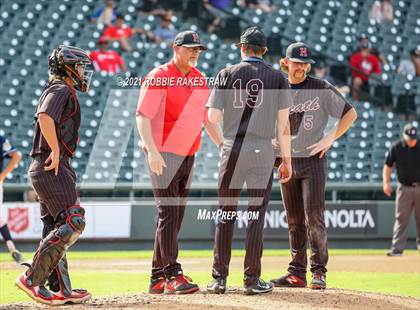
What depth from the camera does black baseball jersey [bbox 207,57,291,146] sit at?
7.78 meters

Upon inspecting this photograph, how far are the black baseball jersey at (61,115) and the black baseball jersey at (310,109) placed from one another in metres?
2.43

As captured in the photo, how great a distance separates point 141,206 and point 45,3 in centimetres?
795

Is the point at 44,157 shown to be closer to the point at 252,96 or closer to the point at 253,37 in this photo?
the point at 252,96

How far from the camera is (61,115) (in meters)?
7.23

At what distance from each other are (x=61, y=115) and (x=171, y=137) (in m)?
1.16

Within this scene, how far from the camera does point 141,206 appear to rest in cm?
1767

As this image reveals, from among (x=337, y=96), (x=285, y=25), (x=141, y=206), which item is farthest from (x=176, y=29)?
(x=337, y=96)

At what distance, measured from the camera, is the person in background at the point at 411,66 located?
23297 millimetres

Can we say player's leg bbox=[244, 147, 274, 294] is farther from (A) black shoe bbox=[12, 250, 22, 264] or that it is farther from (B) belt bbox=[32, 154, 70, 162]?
(A) black shoe bbox=[12, 250, 22, 264]

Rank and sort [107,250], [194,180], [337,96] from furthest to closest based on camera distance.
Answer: [194,180]
[107,250]
[337,96]

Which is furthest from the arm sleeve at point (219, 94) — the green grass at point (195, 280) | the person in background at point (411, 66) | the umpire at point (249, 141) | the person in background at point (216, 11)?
the person in background at point (411, 66)

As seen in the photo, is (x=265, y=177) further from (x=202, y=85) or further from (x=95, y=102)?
(x=95, y=102)

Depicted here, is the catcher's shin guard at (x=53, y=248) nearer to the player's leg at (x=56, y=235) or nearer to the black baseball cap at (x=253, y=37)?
the player's leg at (x=56, y=235)

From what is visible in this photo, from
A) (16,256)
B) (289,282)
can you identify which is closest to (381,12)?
(16,256)
